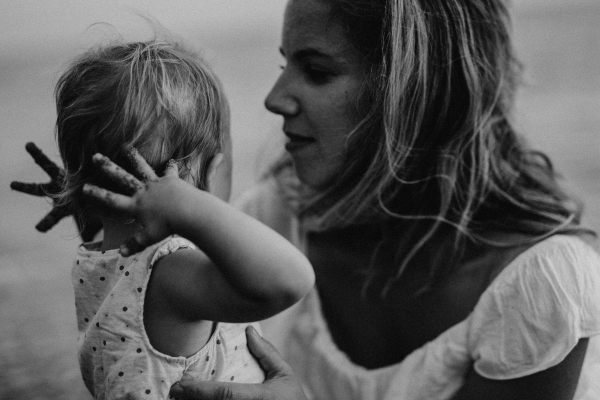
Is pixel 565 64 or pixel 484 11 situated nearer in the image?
pixel 484 11

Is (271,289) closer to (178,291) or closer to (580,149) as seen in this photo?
(178,291)

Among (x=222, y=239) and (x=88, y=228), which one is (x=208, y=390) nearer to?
(x=222, y=239)

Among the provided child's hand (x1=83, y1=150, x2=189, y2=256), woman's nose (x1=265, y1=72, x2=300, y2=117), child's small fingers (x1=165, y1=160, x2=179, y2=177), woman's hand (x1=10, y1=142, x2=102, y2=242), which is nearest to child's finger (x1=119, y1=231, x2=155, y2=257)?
child's hand (x1=83, y1=150, x2=189, y2=256)

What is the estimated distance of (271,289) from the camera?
0.85m

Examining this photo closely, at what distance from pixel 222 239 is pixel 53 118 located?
0.77 m

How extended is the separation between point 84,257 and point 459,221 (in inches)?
34.4

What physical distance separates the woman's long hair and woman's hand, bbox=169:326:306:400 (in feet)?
1.40

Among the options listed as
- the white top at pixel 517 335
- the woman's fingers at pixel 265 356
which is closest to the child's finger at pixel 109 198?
the woman's fingers at pixel 265 356

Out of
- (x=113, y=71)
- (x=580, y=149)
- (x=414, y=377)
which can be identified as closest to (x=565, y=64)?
(x=580, y=149)

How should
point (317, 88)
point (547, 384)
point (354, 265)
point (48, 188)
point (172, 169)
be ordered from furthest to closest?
point (354, 265) < point (317, 88) < point (547, 384) < point (48, 188) < point (172, 169)

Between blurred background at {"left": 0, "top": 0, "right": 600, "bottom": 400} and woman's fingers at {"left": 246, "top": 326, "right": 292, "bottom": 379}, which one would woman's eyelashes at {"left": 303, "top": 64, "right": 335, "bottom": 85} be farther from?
woman's fingers at {"left": 246, "top": 326, "right": 292, "bottom": 379}

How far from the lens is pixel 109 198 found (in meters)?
0.84

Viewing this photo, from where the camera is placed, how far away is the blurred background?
6.13 ft

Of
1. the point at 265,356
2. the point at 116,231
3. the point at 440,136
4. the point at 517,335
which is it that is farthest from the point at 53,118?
the point at 517,335
